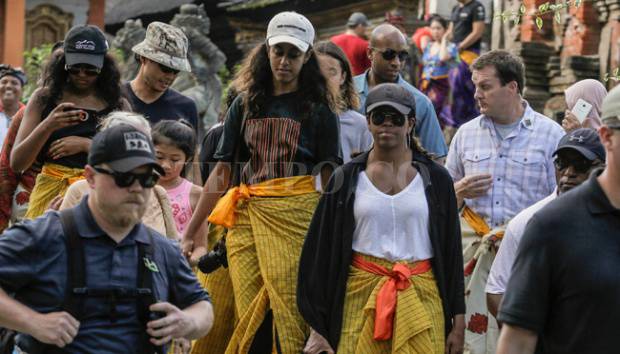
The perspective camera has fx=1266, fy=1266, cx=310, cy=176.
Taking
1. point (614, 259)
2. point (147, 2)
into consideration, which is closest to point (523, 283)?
point (614, 259)

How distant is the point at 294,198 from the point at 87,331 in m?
2.76

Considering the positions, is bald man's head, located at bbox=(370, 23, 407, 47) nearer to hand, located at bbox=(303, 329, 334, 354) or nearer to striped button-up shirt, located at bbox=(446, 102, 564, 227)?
striped button-up shirt, located at bbox=(446, 102, 564, 227)

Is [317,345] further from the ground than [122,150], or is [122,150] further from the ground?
[122,150]

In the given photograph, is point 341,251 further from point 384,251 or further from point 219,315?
point 219,315

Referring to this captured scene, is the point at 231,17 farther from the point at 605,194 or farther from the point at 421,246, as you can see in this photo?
the point at 605,194

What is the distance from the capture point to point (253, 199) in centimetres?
754

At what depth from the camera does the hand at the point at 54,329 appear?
15.5ft

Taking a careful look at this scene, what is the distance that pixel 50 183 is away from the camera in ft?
25.4

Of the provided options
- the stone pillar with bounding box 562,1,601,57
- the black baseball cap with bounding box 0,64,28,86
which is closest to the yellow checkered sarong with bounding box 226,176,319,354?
the black baseball cap with bounding box 0,64,28,86

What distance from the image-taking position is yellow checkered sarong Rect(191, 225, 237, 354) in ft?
25.5

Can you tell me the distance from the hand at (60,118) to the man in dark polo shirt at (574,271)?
371 centimetres

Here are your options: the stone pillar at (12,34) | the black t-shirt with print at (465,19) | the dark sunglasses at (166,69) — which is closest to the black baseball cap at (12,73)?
the black t-shirt with print at (465,19)

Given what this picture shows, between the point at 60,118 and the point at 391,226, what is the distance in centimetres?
212

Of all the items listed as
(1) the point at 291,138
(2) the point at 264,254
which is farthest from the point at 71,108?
(2) the point at 264,254
